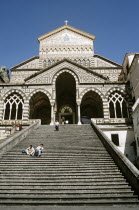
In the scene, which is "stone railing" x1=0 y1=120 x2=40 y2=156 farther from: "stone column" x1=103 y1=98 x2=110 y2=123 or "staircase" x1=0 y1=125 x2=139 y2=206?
"stone column" x1=103 y1=98 x2=110 y2=123

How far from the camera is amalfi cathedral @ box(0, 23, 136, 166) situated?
21875mm

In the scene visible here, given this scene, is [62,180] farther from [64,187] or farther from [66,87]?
[66,87]

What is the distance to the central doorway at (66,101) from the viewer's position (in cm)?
2689

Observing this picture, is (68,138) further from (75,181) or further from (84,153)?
(75,181)

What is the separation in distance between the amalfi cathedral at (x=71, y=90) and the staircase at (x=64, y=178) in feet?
29.8

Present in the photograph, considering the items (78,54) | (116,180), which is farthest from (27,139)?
(78,54)

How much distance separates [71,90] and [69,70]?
162 inches

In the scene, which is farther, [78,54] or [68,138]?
[78,54]

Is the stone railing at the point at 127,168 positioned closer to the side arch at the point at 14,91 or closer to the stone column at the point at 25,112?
the stone column at the point at 25,112

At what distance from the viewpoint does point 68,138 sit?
50.9 feet

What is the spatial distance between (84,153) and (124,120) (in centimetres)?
1153

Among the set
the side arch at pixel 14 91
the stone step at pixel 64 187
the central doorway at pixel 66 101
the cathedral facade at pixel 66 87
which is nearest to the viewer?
the stone step at pixel 64 187

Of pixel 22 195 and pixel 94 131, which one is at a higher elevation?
pixel 94 131

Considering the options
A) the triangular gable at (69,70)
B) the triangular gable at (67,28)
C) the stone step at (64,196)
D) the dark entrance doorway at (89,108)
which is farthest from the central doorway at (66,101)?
the stone step at (64,196)
